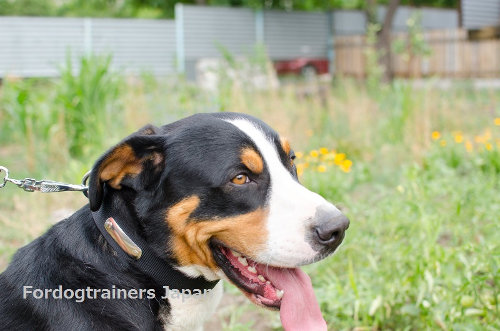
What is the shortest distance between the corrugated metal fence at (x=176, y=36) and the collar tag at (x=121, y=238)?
1545 cm

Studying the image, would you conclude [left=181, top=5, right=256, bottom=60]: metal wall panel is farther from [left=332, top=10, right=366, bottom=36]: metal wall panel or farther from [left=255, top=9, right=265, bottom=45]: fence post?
[left=332, top=10, right=366, bottom=36]: metal wall panel

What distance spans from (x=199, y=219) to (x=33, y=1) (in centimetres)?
2910

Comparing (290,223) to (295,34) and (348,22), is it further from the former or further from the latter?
(348,22)

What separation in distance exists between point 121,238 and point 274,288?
0.65 metres

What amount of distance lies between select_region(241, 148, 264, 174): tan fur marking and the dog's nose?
344 mm

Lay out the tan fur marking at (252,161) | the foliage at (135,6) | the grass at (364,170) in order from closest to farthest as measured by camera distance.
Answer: the tan fur marking at (252,161) < the grass at (364,170) < the foliage at (135,6)

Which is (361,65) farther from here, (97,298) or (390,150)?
(97,298)

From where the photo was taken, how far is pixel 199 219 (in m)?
2.16

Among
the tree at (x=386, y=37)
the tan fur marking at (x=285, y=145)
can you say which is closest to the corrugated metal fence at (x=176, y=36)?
the tree at (x=386, y=37)

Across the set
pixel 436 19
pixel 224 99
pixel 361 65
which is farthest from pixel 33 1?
pixel 224 99

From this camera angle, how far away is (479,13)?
71.4 feet

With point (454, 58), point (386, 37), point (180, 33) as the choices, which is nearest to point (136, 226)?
point (386, 37)

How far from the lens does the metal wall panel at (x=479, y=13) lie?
21.4 m

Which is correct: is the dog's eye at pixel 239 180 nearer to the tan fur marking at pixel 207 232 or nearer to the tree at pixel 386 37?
the tan fur marking at pixel 207 232
